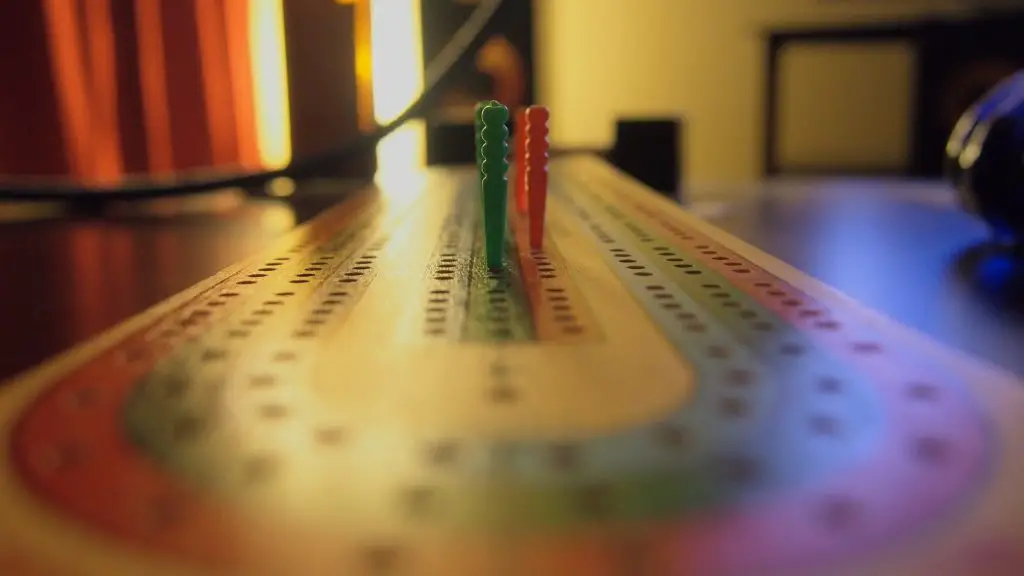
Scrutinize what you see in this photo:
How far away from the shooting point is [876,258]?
1.59 metres

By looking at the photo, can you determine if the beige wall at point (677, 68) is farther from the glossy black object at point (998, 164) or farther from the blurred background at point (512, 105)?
the glossy black object at point (998, 164)

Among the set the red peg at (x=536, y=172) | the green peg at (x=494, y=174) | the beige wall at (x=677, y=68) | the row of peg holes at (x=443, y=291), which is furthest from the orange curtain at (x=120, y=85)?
the green peg at (x=494, y=174)

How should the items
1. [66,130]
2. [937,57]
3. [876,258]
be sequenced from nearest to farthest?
[876,258] < [66,130] < [937,57]

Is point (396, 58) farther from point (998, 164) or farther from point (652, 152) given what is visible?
point (998, 164)

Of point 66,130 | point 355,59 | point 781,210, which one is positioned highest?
point 355,59

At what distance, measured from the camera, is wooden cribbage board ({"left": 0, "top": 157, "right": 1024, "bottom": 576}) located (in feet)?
1.13

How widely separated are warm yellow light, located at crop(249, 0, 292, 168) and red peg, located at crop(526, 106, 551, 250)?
2.74 m

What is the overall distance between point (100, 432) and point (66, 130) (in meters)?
3.08

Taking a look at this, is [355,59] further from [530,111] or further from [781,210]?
[530,111]

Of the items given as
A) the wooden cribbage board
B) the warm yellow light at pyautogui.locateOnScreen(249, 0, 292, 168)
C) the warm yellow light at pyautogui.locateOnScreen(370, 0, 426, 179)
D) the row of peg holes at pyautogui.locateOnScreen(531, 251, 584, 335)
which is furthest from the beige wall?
the wooden cribbage board

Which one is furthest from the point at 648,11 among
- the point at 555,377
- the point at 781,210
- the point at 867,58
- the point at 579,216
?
the point at 555,377

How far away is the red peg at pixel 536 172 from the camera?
100 centimetres

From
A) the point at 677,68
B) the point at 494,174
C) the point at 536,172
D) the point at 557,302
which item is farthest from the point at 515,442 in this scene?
the point at 677,68

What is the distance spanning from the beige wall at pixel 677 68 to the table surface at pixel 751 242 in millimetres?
1721
